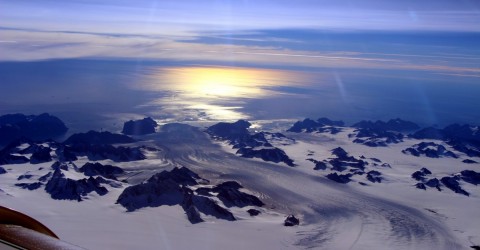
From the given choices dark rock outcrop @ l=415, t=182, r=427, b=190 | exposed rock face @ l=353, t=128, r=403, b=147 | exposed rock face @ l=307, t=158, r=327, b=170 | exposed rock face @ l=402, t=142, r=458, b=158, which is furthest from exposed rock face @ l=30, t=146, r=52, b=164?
exposed rock face @ l=402, t=142, r=458, b=158

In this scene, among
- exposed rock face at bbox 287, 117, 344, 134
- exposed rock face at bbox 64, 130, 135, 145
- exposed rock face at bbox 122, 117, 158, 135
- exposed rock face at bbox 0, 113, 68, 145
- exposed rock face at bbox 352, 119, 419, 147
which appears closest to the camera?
exposed rock face at bbox 64, 130, 135, 145

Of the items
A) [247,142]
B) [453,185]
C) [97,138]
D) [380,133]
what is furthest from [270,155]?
[380,133]

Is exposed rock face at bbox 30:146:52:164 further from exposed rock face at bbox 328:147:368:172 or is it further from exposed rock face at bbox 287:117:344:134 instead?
exposed rock face at bbox 287:117:344:134

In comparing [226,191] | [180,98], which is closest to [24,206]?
[226,191]

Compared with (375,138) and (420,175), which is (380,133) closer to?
(375,138)

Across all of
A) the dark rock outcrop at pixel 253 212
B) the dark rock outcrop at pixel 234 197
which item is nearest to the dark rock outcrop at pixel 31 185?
the dark rock outcrop at pixel 234 197
